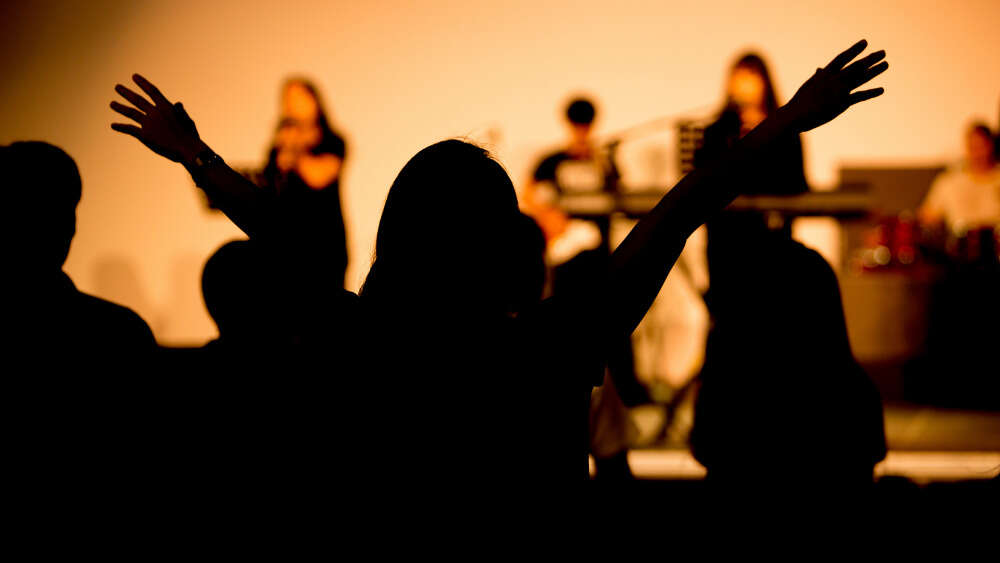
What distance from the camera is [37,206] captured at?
1.02 meters

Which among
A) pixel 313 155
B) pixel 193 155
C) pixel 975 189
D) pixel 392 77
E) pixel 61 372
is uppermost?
pixel 392 77

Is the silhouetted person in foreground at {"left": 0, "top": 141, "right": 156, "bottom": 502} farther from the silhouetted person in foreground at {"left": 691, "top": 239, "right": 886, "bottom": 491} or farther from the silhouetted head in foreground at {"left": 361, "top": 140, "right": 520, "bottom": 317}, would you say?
the silhouetted person in foreground at {"left": 691, "top": 239, "right": 886, "bottom": 491}

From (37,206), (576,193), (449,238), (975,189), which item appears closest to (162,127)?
(37,206)

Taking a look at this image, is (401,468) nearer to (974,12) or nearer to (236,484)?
(236,484)

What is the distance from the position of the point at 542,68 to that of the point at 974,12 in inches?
106

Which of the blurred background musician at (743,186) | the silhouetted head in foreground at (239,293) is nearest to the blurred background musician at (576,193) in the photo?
the blurred background musician at (743,186)

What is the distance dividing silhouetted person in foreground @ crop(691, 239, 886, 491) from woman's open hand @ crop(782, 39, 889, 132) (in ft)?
1.40

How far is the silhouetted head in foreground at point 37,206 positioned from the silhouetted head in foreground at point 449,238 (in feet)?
1.74

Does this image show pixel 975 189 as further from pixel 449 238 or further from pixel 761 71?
pixel 449 238

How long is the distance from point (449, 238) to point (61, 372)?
21.5 inches

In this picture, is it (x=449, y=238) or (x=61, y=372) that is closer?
(x=449, y=238)

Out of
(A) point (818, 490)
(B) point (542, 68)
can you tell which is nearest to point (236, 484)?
(A) point (818, 490)

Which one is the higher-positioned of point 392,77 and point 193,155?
point 392,77

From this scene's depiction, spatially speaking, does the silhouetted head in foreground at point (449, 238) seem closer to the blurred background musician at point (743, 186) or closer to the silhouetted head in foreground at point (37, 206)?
the blurred background musician at point (743, 186)
